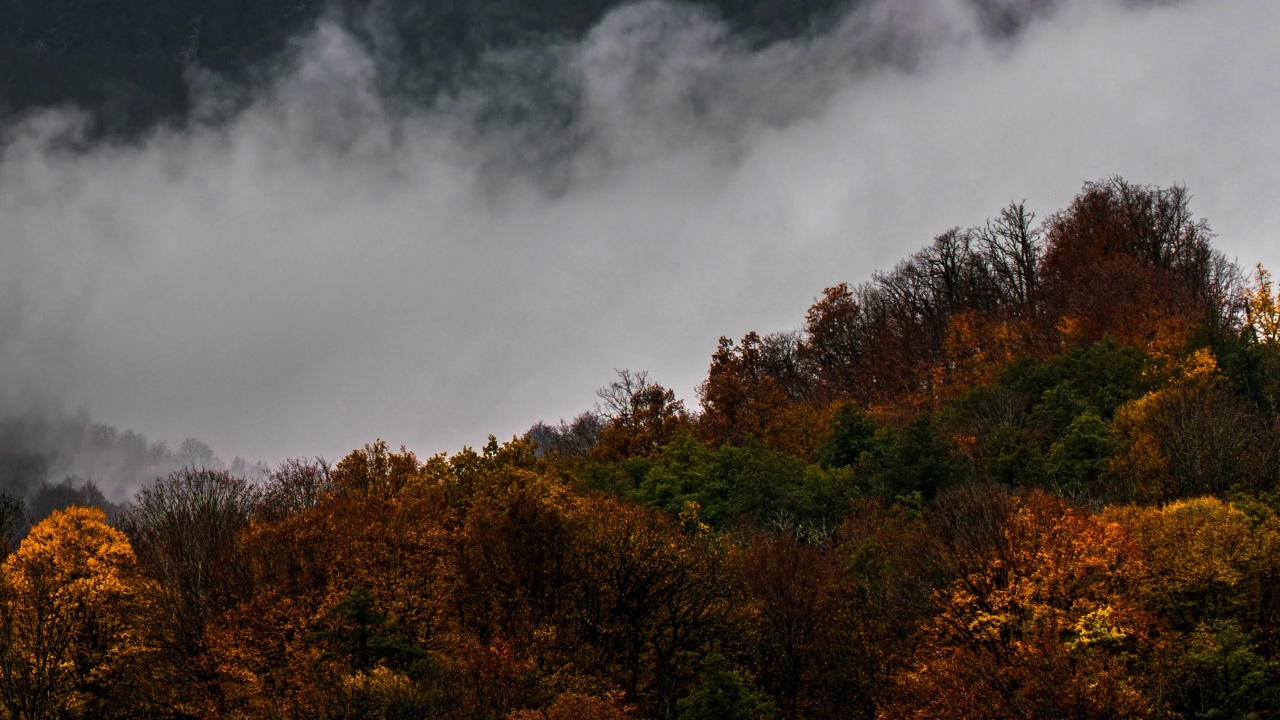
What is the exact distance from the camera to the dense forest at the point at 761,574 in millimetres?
34438

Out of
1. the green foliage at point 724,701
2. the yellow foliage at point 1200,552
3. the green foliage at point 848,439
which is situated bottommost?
the green foliage at point 724,701

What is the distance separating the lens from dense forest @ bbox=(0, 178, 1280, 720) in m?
34.4

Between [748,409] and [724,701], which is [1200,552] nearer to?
[724,701]

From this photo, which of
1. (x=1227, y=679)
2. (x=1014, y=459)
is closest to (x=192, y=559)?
(x=1014, y=459)

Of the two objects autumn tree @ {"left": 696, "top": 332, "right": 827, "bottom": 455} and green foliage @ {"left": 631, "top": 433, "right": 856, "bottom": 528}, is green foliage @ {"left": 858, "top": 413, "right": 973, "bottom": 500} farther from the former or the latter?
autumn tree @ {"left": 696, "top": 332, "right": 827, "bottom": 455}

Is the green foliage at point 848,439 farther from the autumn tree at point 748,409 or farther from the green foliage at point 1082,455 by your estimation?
the green foliage at point 1082,455

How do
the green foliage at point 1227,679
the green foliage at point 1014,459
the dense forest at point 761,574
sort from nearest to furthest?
1. the green foliage at point 1227,679
2. the dense forest at point 761,574
3. the green foliage at point 1014,459

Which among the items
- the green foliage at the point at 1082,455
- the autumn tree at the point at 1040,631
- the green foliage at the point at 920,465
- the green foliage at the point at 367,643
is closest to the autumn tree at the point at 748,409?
the green foliage at the point at 920,465

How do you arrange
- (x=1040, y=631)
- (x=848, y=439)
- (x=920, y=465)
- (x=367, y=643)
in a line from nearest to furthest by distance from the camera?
1. (x=1040, y=631)
2. (x=367, y=643)
3. (x=920, y=465)
4. (x=848, y=439)

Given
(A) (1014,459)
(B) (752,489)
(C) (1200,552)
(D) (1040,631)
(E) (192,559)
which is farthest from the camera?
(B) (752,489)

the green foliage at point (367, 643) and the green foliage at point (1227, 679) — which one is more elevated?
the green foliage at point (367, 643)

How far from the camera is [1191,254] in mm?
86312

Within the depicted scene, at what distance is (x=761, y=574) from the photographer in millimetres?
46250

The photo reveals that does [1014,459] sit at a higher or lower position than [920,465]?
lower
